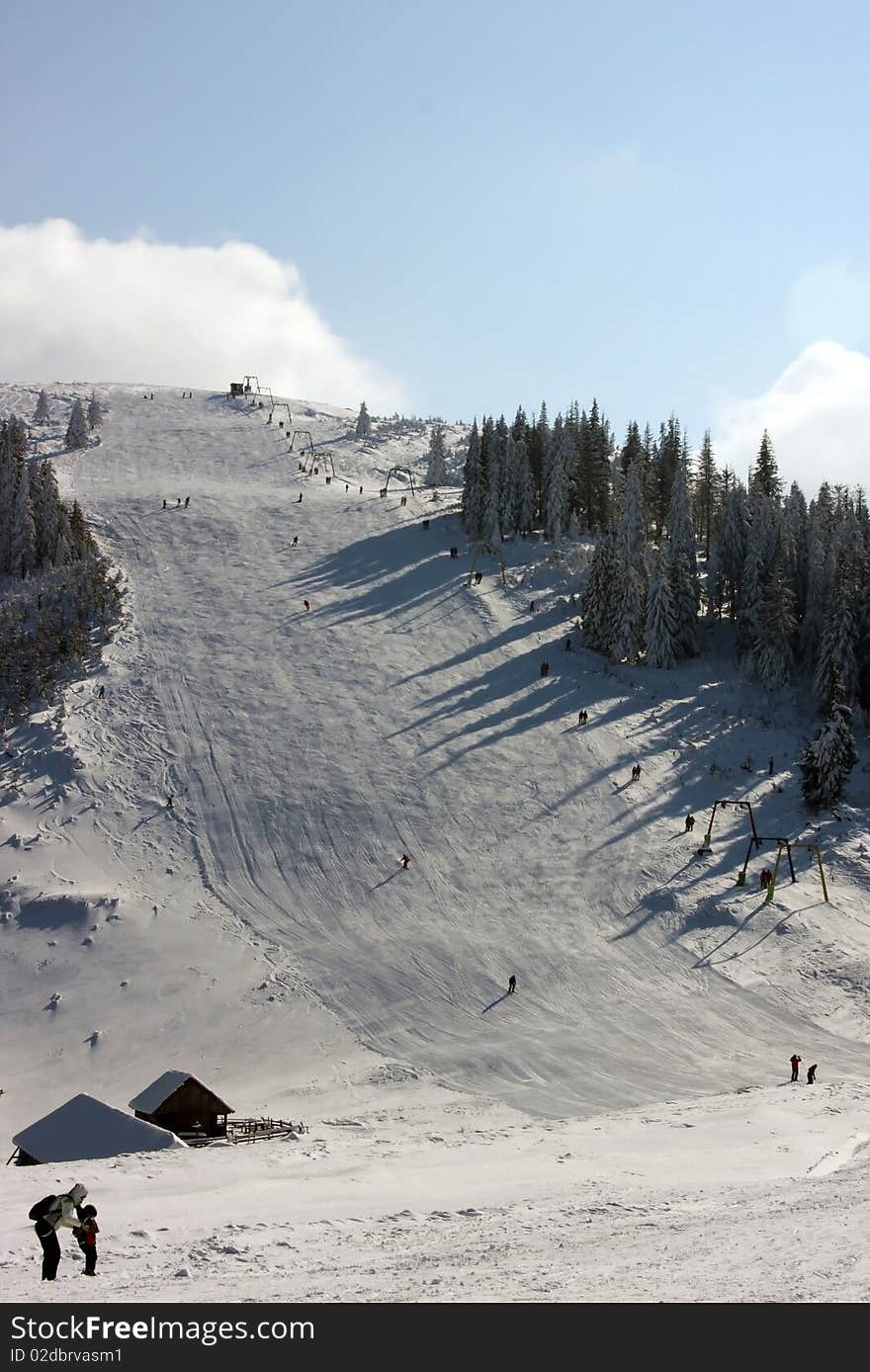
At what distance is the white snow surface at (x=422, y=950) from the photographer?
703 inches

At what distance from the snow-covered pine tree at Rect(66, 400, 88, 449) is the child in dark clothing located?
91833mm

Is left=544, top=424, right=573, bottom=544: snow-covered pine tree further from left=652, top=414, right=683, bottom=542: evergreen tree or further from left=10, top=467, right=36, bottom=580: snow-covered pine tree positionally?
left=10, top=467, right=36, bottom=580: snow-covered pine tree

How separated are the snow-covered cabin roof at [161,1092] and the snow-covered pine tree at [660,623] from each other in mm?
43650

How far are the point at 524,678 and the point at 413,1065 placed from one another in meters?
31.2

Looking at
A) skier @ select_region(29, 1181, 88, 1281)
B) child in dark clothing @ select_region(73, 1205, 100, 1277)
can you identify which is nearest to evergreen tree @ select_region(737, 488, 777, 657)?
child in dark clothing @ select_region(73, 1205, 100, 1277)

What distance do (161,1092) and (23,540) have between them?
1846 inches

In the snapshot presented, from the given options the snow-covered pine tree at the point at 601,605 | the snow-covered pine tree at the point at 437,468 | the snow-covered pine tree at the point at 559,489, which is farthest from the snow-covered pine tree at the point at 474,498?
the snow-covered pine tree at the point at 601,605

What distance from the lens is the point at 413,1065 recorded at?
35750 millimetres

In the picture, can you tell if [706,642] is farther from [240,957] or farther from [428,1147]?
[428,1147]

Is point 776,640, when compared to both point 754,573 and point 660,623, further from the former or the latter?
point 660,623

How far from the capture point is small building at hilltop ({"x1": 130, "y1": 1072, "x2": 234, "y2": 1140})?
29203mm

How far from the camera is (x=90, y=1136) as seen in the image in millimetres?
26609

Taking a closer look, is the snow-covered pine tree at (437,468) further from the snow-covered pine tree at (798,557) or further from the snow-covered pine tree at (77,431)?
the snow-covered pine tree at (798,557)
